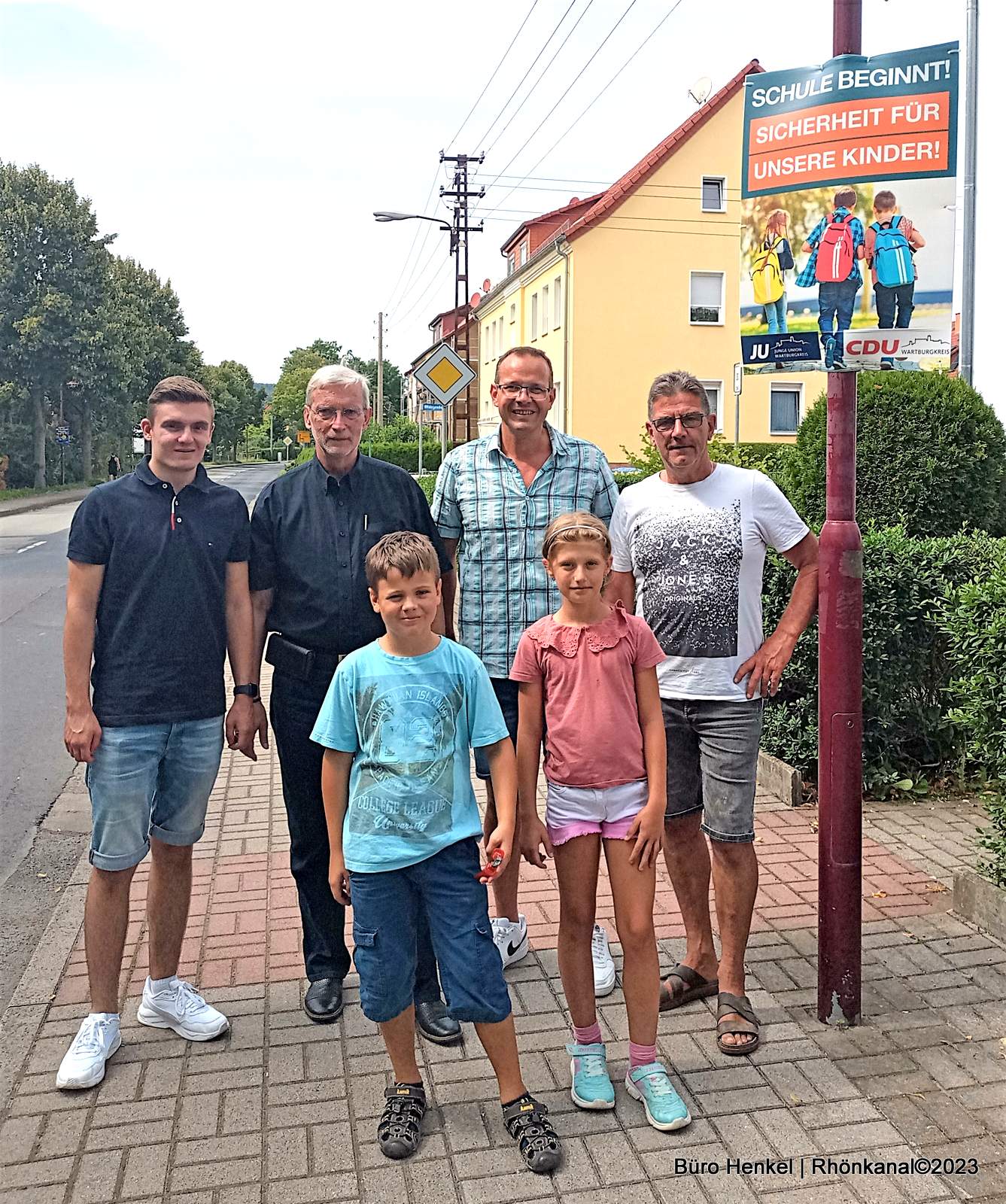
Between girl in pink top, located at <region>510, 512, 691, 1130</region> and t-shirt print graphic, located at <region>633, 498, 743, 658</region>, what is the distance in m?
0.36

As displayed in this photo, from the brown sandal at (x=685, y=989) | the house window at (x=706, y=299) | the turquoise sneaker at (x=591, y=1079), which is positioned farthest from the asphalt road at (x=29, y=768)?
the house window at (x=706, y=299)

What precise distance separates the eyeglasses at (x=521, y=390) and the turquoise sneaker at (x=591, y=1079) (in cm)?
200

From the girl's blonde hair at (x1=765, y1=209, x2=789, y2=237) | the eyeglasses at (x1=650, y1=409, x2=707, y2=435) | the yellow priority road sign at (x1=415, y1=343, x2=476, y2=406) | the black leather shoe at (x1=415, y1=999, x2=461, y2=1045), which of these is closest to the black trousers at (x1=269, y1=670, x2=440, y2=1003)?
the black leather shoe at (x1=415, y1=999, x2=461, y2=1045)

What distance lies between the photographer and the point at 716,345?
3381 cm

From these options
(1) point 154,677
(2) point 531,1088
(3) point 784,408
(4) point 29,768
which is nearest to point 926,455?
(2) point 531,1088

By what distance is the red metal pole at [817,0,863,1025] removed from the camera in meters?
3.51

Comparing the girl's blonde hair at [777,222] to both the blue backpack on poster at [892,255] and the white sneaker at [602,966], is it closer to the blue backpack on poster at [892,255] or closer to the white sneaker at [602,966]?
the blue backpack on poster at [892,255]

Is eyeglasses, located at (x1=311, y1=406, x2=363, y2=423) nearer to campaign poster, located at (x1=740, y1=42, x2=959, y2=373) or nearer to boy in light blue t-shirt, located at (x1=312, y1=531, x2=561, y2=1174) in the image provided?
boy in light blue t-shirt, located at (x1=312, y1=531, x2=561, y2=1174)

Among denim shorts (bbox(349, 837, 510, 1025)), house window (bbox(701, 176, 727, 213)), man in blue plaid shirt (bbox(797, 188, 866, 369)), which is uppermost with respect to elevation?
house window (bbox(701, 176, 727, 213))

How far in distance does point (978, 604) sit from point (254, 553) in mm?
2764

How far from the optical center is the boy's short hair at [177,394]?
3.57m

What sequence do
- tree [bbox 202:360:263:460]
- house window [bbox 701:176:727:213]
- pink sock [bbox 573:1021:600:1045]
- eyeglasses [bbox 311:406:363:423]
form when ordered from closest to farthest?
pink sock [bbox 573:1021:600:1045]
eyeglasses [bbox 311:406:363:423]
house window [bbox 701:176:727:213]
tree [bbox 202:360:263:460]

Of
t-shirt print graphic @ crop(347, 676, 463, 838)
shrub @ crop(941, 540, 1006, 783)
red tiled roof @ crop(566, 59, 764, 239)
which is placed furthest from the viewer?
red tiled roof @ crop(566, 59, 764, 239)

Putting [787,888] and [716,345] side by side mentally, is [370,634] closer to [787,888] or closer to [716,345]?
[787,888]
